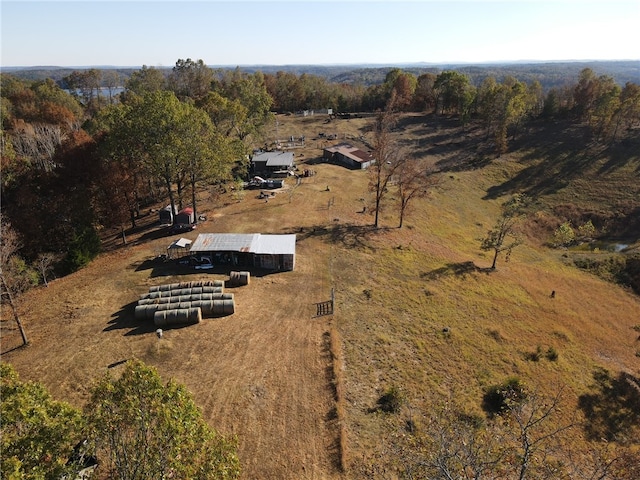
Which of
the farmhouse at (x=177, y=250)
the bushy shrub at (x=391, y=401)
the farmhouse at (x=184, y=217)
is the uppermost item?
the farmhouse at (x=184, y=217)

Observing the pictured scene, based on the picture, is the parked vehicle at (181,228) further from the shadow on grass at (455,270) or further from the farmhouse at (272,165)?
the shadow on grass at (455,270)

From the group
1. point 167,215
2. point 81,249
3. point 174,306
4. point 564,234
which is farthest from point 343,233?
point 564,234

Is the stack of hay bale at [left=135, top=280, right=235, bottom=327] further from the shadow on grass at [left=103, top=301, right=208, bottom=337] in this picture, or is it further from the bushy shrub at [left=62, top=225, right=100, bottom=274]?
the bushy shrub at [left=62, top=225, right=100, bottom=274]

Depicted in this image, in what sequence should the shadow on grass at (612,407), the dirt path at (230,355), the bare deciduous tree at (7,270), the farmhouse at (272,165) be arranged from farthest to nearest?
1. the farmhouse at (272,165)
2. the shadow on grass at (612,407)
3. the bare deciduous tree at (7,270)
4. the dirt path at (230,355)

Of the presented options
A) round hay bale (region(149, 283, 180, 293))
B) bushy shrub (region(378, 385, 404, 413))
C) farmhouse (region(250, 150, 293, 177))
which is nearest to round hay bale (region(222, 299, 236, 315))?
round hay bale (region(149, 283, 180, 293))

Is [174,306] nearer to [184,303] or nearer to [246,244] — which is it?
[184,303]

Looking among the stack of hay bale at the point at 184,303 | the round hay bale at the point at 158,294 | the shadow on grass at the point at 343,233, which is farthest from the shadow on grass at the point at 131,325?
the shadow on grass at the point at 343,233
